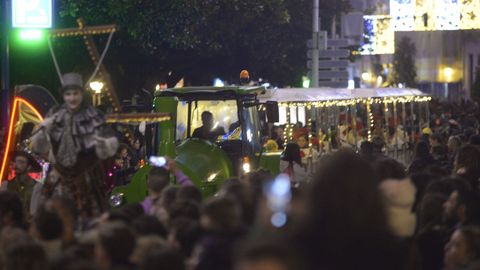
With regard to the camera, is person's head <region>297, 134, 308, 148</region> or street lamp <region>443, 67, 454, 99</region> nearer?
person's head <region>297, 134, 308, 148</region>

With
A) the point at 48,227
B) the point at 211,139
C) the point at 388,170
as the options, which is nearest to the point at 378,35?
the point at 211,139

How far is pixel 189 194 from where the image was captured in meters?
10.6

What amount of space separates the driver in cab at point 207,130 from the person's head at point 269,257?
1347 cm

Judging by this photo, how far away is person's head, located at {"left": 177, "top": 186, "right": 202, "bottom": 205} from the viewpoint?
1054 centimetres

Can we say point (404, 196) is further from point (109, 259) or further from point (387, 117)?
point (387, 117)

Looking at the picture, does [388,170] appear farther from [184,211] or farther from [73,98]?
[73,98]

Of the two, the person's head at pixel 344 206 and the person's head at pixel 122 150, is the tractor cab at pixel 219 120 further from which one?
A: the person's head at pixel 344 206

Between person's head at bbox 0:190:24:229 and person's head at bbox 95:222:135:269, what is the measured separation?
2799 mm

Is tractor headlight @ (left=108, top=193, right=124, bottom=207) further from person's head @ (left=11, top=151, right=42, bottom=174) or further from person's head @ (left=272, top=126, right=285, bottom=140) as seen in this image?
person's head @ (left=272, top=126, right=285, bottom=140)

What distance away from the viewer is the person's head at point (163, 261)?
7.44m

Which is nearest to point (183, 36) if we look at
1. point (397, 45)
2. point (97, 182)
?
point (97, 182)

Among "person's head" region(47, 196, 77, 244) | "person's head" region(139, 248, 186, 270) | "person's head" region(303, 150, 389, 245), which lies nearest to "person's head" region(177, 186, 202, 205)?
"person's head" region(47, 196, 77, 244)

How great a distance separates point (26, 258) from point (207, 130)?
39.9 ft

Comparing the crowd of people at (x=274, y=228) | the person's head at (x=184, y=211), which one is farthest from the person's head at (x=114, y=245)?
the person's head at (x=184, y=211)
